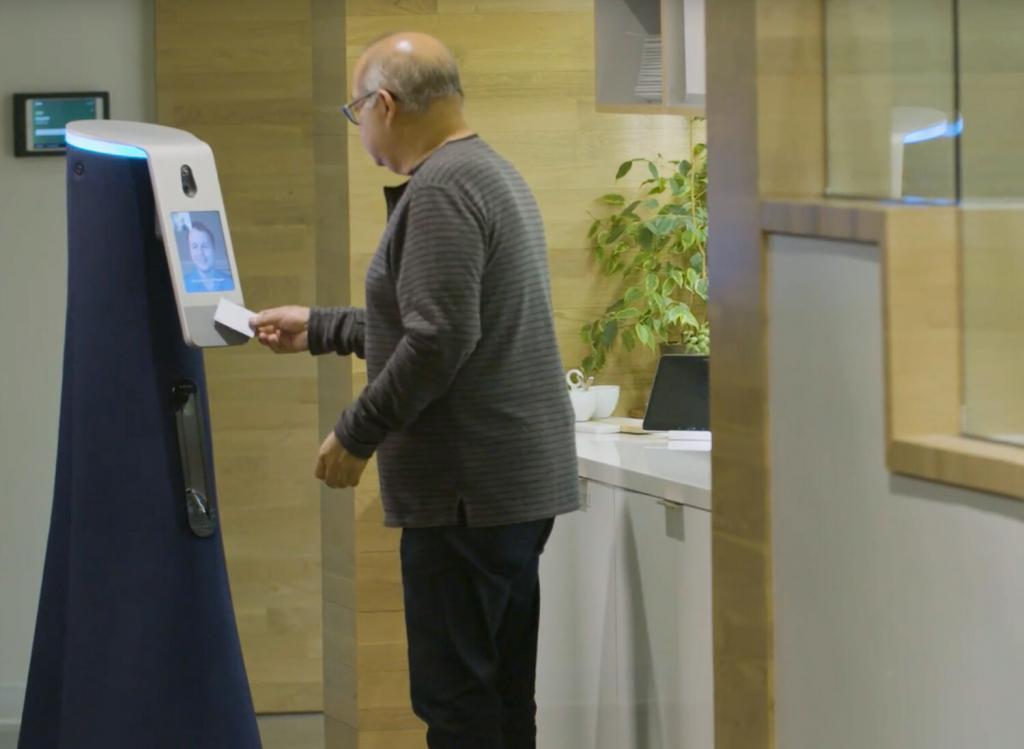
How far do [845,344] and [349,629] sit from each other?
2.19 meters

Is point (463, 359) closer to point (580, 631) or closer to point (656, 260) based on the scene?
point (580, 631)

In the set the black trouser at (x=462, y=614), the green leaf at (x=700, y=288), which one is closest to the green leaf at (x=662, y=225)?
the green leaf at (x=700, y=288)

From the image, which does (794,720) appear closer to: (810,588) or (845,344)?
(810,588)

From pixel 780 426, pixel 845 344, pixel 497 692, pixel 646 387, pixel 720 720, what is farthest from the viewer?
pixel 646 387

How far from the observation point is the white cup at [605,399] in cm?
353

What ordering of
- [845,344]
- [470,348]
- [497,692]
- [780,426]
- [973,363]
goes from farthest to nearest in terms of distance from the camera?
[497,692] → [470,348] → [780,426] → [845,344] → [973,363]

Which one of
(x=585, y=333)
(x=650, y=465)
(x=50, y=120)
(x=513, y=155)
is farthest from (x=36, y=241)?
(x=650, y=465)

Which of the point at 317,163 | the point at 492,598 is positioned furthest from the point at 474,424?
the point at 317,163

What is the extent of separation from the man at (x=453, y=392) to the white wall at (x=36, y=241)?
6.47 feet

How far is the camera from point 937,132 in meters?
1.71

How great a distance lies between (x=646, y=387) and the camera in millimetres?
3656

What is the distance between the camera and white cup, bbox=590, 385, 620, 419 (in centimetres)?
353

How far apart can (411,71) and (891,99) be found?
0.94 metres

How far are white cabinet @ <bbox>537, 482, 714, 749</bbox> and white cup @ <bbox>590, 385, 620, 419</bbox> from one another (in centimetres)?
42
